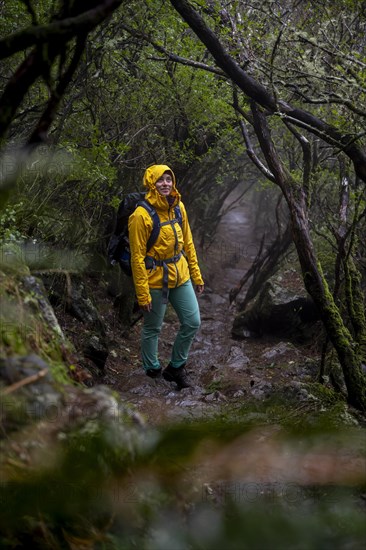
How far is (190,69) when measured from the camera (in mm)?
8078

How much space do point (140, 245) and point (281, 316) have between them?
14.3 ft

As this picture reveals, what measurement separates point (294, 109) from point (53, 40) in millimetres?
3325

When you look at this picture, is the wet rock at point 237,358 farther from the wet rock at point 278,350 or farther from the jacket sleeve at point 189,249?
the jacket sleeve at point 189,249

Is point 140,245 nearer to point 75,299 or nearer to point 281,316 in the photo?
point 75,299

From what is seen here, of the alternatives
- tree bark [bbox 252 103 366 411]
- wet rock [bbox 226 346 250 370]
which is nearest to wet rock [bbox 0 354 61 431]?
tree bark [bbox 252 103 366 411]

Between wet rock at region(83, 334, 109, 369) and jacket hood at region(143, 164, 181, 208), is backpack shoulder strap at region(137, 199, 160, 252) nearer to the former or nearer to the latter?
jacket hood at region(143, 164, 181, 208)

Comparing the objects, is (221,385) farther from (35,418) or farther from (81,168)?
(35,418)

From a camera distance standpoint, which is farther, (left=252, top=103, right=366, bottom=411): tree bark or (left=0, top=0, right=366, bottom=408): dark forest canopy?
(left=0, top=0, right=366, bottom=408): dark forest canopy

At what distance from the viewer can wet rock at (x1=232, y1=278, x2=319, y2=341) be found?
8648mm

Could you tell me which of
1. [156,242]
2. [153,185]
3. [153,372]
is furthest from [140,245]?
[153,372]

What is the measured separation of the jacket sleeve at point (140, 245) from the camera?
516cm

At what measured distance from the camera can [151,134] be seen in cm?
855

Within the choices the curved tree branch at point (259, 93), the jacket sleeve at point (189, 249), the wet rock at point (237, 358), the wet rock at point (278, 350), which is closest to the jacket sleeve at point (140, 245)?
the jacket sleeve at point (189, 249)

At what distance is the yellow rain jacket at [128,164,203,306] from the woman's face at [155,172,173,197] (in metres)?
0.04
